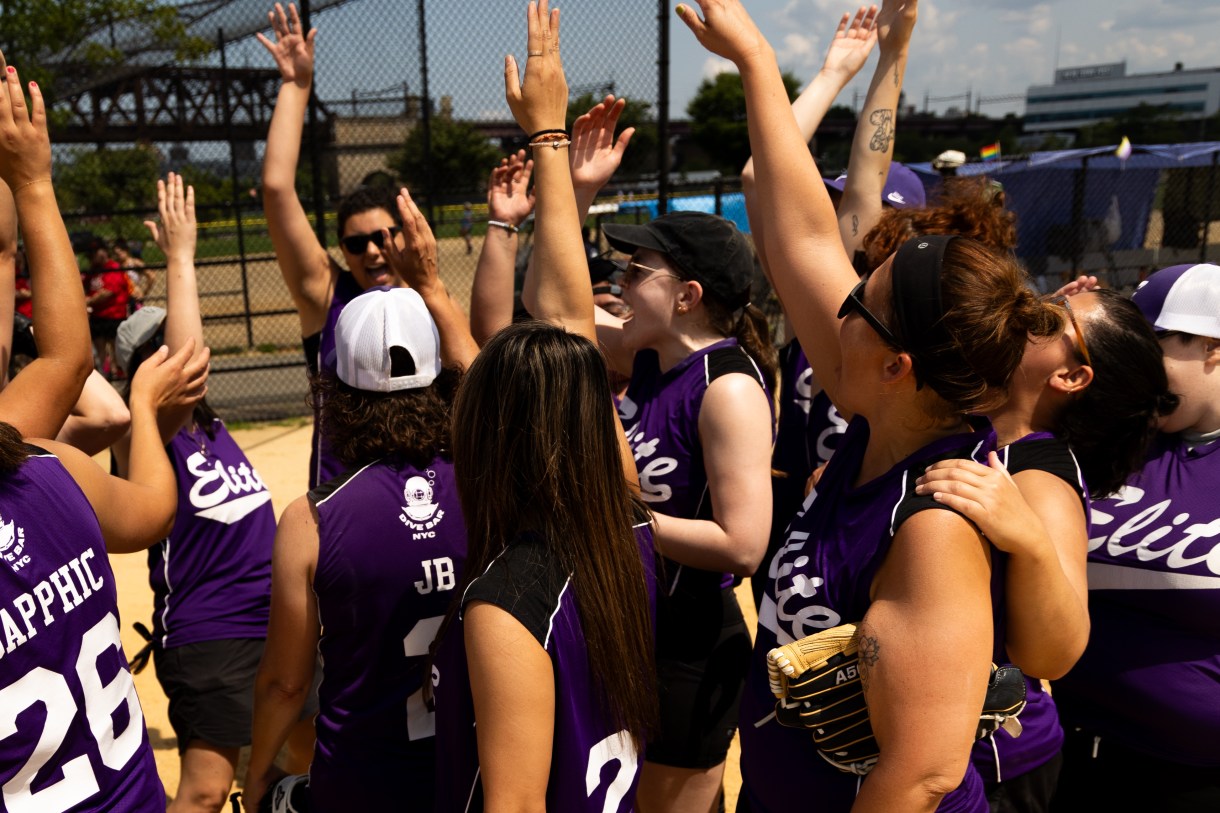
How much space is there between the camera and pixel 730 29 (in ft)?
6.44

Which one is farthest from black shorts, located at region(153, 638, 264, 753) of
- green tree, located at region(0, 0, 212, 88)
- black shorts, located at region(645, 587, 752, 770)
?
green tree, located at region(0, 0, 212, 88)

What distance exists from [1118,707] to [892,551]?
49.2 inches

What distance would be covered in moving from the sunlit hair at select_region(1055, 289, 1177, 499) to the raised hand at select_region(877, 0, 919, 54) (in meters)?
1.01

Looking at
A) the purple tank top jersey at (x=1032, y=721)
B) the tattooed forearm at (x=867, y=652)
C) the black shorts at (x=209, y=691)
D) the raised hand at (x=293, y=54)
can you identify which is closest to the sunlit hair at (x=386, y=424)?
the tattooed forearm at (x=867, y=652)

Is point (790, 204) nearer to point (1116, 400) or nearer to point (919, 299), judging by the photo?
point (919, 299)

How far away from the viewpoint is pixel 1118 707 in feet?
7.36

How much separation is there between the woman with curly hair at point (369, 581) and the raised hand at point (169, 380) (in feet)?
1.53

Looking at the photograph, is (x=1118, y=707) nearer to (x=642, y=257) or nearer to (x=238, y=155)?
(x=642, y=257)

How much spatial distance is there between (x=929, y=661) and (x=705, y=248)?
162 centimetres

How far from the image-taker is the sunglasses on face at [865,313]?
4.97 feet

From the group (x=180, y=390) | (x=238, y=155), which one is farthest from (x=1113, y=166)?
(x=180, y=390)

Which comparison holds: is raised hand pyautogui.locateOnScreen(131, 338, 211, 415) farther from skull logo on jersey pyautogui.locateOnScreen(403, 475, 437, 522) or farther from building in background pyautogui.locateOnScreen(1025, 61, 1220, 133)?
building in background pyautogui.locateOnScreen(1025, 61, 1220, 133)

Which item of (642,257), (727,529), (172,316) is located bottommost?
(727,529)

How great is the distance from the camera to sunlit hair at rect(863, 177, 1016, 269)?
234cm
